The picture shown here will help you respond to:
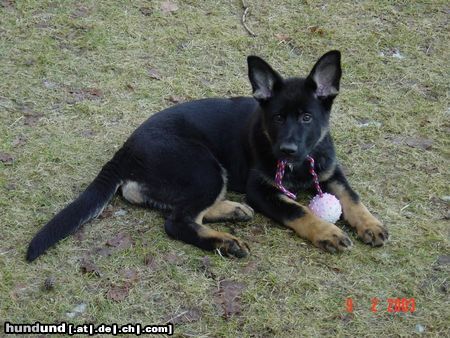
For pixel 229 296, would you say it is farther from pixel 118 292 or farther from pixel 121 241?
pixel 121 241

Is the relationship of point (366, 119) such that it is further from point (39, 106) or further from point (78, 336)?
point (78, 336)

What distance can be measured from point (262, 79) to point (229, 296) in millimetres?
1624

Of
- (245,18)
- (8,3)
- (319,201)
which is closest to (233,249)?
(319,201)

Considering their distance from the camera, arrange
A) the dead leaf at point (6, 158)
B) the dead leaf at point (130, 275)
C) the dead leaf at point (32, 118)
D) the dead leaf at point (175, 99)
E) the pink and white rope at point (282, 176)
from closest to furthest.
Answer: the dead leaf at point (130, 275) → the pink and white rope at point (282, 176) → the dead leaf at point (6, 158) → the dead leaf at point (32, 118) → the dead leaf at point (175, 99)

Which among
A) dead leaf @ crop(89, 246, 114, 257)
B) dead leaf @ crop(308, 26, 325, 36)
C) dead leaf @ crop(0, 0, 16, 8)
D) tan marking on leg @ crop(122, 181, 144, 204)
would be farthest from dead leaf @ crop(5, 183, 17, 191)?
dead leaf @ crop(308, 26, 325, 36)

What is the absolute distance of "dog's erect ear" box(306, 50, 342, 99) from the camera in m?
4.58

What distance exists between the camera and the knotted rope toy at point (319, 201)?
4.69 metres

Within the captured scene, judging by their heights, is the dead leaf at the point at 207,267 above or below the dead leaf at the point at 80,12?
above

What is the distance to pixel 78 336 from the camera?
12.4ft

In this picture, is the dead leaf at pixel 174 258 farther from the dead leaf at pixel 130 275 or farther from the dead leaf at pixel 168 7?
the dead leaf at pixel 168 7

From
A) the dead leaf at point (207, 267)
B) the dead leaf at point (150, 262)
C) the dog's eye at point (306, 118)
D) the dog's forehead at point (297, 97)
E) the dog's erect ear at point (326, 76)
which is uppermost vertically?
the dog's erect ear at point (326, 76)

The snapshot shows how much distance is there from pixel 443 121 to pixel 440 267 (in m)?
2.24

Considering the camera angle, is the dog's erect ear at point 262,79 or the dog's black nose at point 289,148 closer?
the dog's black nose at point 289,148
